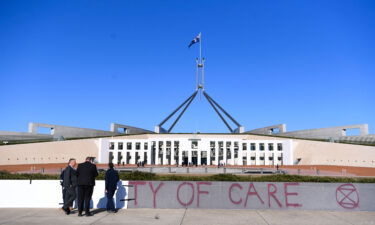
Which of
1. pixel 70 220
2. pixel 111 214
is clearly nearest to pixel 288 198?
pixel 111 214

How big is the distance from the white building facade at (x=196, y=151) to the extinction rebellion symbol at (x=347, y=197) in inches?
1895

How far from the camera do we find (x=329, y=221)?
24.4ft

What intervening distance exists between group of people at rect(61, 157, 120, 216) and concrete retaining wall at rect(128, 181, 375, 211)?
2.71 feet

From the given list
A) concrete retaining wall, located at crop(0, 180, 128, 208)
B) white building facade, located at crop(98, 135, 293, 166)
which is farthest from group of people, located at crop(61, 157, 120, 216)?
white building facade, located at crop(98, 135, 293, 166)

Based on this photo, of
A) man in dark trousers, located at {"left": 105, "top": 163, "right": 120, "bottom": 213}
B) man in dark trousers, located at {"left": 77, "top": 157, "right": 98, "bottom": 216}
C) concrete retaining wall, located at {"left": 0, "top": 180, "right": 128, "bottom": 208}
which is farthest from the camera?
concrete retaining wall, located at {"left": 0, "top": 180, "right": 128, "bottom": 208}

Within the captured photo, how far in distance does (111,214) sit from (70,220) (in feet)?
3.81

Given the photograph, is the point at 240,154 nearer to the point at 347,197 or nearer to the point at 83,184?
the point at 347,197

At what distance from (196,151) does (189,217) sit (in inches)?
1990

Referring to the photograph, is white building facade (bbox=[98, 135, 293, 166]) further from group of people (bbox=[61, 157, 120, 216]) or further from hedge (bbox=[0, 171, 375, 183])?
group of people (bbox=[61, 157, 120, 216])

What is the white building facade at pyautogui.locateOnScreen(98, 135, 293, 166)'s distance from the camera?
188ft

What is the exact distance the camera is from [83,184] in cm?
805

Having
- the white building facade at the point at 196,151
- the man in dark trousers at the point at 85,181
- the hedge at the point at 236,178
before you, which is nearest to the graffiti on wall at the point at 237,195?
the hedge at the point at 236,178

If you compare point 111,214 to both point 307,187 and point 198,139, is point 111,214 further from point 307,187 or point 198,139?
point 198,139

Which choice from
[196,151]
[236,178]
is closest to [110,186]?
[236,178]
